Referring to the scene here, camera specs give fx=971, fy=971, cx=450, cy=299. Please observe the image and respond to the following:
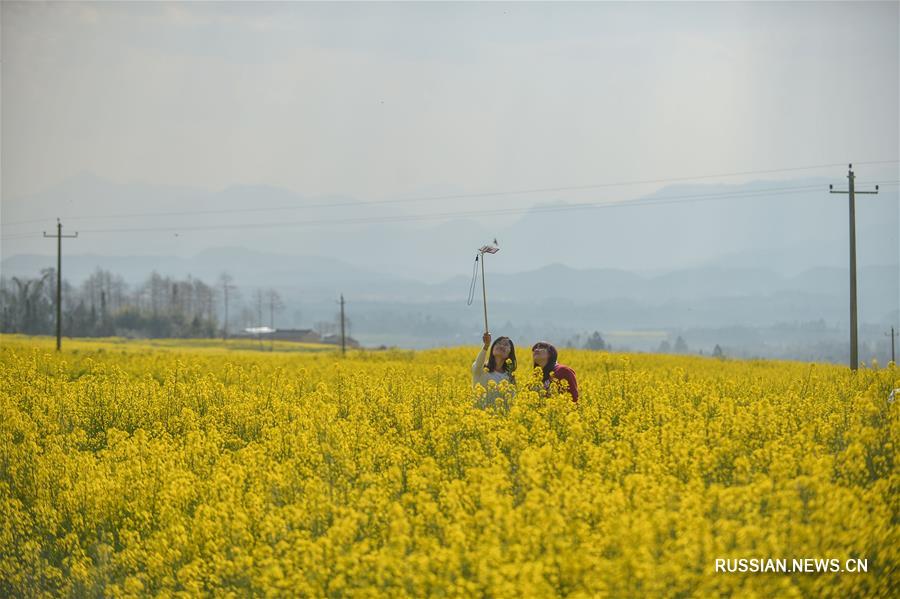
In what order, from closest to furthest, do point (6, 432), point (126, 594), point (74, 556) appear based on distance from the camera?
1. point (126, 594)
2. point (74, 556)
3. point (6, 432)

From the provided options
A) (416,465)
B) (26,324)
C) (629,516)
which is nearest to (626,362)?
(416,465)

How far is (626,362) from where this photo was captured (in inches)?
666

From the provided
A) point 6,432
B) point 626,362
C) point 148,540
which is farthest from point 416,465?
point 6,432

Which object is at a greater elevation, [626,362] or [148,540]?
[626,362]

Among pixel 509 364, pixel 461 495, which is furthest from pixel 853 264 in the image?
pixel 461 495

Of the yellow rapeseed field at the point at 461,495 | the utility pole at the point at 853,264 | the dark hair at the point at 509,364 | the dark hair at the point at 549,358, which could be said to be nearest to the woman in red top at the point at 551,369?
the dark hair at the point at 549,358

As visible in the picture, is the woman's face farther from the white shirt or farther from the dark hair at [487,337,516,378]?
the white shirt

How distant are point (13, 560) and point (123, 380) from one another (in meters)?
9.80

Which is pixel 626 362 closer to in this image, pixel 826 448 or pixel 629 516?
pixel 826 448

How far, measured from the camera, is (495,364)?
14.6 metres

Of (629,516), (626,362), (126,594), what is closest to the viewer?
(629,516)

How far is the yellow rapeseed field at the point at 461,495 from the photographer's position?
25.1 ft

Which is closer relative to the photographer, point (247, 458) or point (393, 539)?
point (393, 539)

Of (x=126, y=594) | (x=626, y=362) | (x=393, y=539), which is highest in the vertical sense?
(x=626, y=362)
